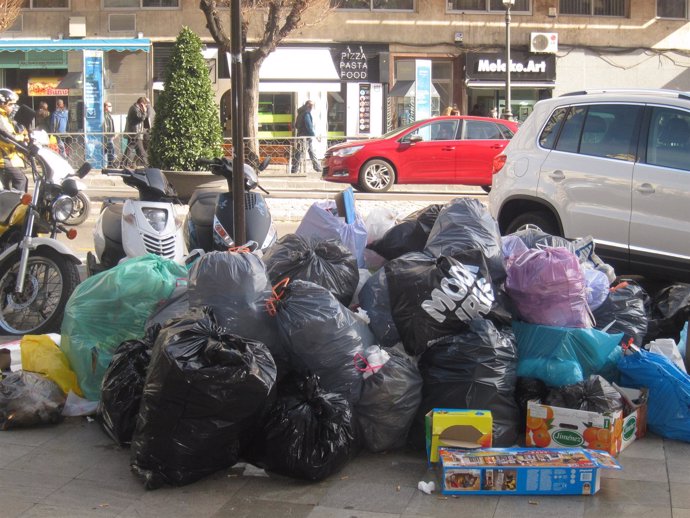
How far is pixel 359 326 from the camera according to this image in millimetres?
4664

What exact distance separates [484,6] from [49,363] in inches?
975

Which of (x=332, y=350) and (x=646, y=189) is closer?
(x=332, y=350)

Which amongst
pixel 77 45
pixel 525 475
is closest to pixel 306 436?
pixel 525 475

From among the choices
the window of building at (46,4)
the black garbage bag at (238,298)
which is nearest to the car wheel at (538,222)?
the black garbage bag at (238,298)

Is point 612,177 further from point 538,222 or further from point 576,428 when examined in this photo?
point 576,428

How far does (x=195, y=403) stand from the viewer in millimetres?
3822

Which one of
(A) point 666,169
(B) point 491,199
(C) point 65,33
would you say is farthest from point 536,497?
(C) point 65,33

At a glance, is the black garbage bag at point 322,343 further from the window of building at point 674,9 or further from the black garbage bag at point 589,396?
the window of building at point 674,9

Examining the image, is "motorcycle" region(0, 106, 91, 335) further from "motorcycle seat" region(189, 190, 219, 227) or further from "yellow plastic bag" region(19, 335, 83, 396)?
"yellow plastic bag" region(19, 335, 83, 396)

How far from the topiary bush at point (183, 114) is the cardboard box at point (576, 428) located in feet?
36.6

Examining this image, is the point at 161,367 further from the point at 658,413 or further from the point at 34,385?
the point at 658,413

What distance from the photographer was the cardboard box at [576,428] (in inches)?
165

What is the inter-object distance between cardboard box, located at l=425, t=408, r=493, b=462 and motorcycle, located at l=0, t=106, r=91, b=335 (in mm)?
3271

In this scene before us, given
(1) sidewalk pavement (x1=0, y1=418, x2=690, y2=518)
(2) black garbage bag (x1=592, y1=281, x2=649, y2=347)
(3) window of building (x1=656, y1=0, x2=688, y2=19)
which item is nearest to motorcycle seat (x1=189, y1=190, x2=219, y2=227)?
(1) sidewalk pavement (x1=0, y1=418, x2=690, y2=518)
